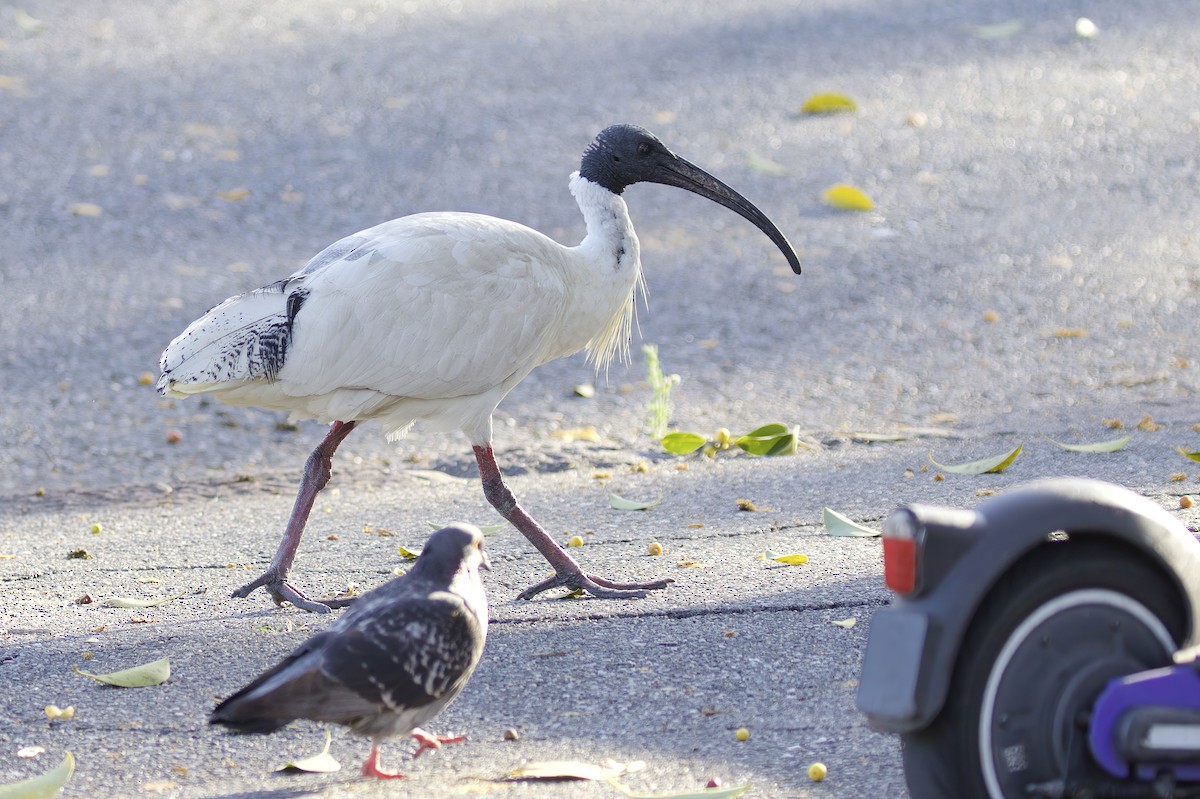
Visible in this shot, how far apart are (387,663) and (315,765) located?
46 centimetres

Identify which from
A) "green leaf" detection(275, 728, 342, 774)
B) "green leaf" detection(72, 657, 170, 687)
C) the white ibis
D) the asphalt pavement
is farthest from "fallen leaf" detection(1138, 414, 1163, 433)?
"green leaf" detection(72, 657, 170, 687)

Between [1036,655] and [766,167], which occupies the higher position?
[766,167]

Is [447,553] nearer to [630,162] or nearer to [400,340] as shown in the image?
[400,340]

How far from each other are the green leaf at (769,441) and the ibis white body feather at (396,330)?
182 centimetres

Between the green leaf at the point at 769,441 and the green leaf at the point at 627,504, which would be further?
the green leaf at the point at 769,441

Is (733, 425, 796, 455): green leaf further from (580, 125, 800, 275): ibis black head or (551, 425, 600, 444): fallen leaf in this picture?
(580, 125, 800, 275): ibis black head

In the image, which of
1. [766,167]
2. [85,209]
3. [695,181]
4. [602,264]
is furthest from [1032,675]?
[85,209]

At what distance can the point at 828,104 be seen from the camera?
11891mm

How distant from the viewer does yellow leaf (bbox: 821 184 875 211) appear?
10.5 meters

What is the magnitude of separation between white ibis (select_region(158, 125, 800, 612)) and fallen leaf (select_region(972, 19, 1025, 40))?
29.8 ft

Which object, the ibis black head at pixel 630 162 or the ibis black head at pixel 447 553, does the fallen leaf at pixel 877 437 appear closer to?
the ibis black head at pixel 630 162

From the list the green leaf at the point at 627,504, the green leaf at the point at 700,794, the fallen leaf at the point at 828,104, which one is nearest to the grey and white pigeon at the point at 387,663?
the green leaf at the point at 700,794

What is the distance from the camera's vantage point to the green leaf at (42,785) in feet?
11.2

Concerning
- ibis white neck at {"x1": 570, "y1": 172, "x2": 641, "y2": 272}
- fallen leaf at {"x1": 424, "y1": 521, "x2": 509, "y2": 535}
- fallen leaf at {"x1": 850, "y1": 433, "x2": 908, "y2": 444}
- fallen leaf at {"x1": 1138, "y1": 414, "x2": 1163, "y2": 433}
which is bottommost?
fallen leaf at {"x1": 424, "y1": 521, "x2": 509, "y2": 535}
